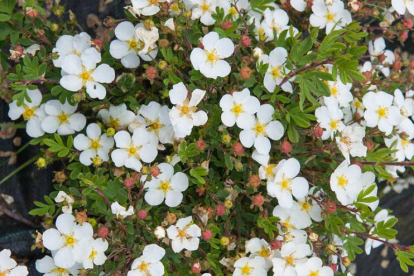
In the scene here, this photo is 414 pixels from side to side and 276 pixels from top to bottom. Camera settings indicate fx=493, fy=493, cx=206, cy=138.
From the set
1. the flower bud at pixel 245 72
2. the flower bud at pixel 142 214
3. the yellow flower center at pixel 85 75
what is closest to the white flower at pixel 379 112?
the flower bud at pixel 245 72

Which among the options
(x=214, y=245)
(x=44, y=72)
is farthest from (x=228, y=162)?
(x=44, y=72)

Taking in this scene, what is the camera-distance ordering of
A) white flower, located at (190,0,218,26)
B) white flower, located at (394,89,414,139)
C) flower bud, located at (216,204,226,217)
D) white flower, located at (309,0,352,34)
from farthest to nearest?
1. white flower, located at (394,89,414,139)
2. white flower, located at (309,0,352,34)
3. white flower, located at (190,0,218,26)
4. flower bud, located at (216,204,226,217)

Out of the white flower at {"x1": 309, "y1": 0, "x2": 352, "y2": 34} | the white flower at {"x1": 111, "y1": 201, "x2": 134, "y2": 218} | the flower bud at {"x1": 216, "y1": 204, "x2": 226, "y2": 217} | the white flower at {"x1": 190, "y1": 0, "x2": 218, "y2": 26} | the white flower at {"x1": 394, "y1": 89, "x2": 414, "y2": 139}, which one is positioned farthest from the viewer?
the white flower at {"x1": 394, "y1": 89, "x2": 414, "y2": 139}

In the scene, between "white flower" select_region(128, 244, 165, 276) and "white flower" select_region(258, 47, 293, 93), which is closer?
"white flower" select_region(128, 244, 165, 276)

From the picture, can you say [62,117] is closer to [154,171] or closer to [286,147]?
[154,171]

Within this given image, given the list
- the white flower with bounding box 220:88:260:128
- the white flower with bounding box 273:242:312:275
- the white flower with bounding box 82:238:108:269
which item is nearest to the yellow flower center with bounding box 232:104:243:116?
the white flower with bounding box 220:88:260:128

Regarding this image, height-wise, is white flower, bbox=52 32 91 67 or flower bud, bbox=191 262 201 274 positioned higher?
white flower, bbox=52 32 91 67

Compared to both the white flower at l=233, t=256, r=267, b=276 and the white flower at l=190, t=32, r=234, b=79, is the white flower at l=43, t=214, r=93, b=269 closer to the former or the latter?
the white flower at l=233, t=256, r=267, b=276
